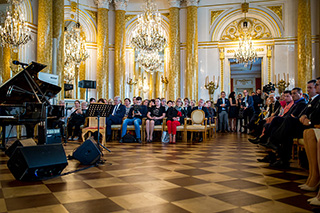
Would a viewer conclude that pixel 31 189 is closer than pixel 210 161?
Yes

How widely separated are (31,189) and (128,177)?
1020mm

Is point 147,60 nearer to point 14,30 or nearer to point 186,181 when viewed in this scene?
Answer: point 14,30

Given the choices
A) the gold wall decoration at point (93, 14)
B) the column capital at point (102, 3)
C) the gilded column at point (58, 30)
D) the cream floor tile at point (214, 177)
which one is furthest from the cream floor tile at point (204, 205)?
the gold wall decoration at point (93, 14)

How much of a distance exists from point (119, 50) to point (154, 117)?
575 centimetres

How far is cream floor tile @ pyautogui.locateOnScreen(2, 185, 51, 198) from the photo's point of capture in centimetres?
255

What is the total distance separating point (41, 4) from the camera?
8.89m

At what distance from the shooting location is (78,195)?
2523mm

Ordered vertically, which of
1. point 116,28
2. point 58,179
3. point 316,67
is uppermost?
point 116,28

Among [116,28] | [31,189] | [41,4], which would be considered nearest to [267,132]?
[31,189]

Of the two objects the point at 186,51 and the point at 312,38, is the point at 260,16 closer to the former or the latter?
the point at 312,38

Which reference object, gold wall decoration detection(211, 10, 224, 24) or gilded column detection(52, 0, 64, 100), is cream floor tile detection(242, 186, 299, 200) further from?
gold wall decoration detection(211, 10, 224, 24)

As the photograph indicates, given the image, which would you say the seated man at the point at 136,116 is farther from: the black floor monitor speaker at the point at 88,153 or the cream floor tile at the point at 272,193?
the cream floor tile at the point at 272,193

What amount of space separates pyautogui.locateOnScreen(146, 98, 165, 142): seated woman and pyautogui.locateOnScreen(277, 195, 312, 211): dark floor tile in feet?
18.2

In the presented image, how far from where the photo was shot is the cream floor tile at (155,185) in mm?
2760
